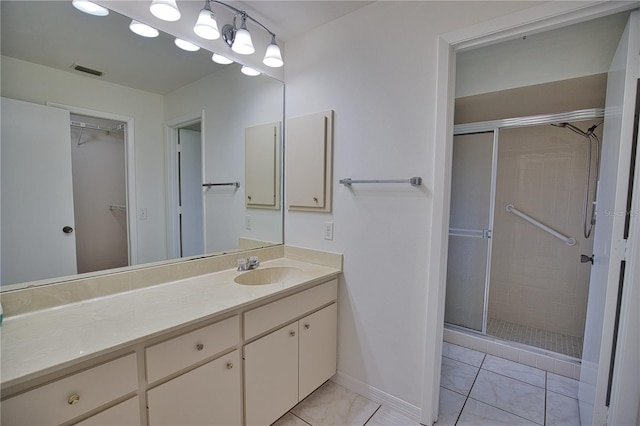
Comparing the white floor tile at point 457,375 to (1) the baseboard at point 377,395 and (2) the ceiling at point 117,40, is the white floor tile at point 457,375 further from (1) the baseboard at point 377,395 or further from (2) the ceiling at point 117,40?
(2) the ceiling at point 117,40

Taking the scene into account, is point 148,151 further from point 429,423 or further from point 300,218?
point 429,423

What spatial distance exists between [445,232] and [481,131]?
4.99ft

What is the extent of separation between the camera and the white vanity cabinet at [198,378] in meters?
1.05

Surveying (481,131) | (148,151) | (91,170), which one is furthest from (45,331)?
(481,131)

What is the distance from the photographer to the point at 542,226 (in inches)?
103

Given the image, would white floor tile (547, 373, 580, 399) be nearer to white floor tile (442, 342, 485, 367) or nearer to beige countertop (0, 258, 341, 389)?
white floor tile (442, 342, 485, 367)

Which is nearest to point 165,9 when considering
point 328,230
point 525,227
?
point 328,230

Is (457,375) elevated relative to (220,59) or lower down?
lower down

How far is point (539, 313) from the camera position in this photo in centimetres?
269

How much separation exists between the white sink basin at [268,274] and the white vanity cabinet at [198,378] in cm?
52

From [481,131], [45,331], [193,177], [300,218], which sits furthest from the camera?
[481,131]

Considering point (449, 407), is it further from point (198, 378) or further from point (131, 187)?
point (131, 187)

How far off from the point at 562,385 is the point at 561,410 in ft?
1.05

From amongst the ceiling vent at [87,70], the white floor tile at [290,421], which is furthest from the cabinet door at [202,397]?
the ceiling vent at [87,70]
